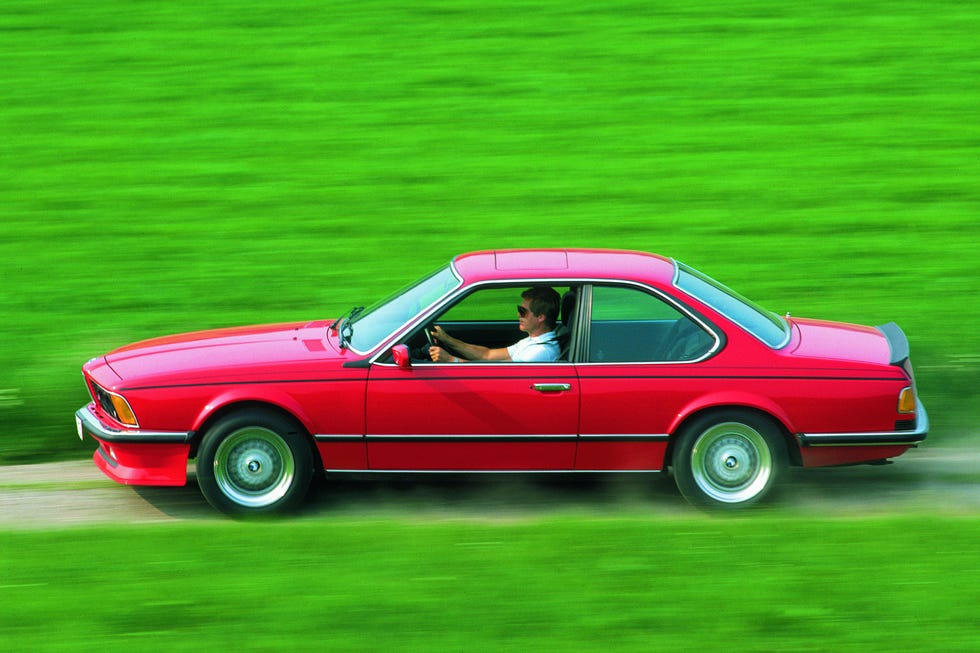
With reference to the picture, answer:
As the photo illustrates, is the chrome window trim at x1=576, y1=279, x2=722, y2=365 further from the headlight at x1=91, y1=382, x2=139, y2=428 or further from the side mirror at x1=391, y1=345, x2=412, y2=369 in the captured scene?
the headlight at x1=91, y1=382, x2=139, y2=428

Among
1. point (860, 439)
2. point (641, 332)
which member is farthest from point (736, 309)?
point (860, 439)

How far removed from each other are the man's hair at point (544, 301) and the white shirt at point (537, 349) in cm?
11

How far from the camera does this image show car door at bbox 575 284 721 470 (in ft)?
22.6

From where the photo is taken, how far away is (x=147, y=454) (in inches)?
272

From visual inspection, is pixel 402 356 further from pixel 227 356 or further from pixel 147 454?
pixel 147 454

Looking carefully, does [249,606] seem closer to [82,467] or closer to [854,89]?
[82,467]

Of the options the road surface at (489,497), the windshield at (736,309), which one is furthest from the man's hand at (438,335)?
the windshield at (736,309)

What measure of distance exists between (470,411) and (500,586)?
1377 mm

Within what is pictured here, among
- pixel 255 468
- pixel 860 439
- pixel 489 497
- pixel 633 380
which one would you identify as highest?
pixel 633 380

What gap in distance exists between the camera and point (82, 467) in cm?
815

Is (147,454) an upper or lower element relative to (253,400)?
lower

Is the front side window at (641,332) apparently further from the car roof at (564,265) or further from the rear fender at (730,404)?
the rear fender at (730,404)

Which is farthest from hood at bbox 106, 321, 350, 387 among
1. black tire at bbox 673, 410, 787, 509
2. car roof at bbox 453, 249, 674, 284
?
black tire at bbox 673, 410, 787, 509

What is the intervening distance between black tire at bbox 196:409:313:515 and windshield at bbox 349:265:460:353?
0.67 meters
